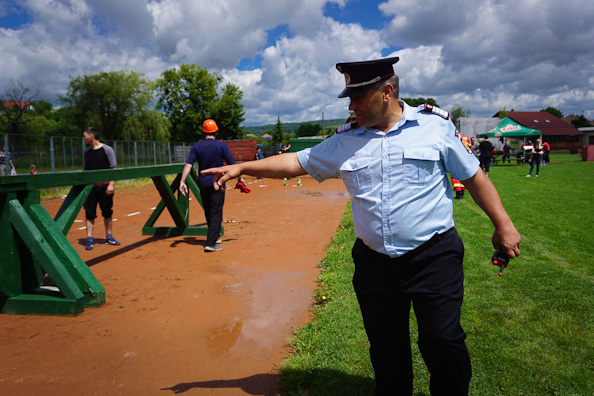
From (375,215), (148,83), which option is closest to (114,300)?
(375,215)

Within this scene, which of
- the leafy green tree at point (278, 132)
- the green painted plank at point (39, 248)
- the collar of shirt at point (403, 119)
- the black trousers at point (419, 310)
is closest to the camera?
the black trousers at point (419, 310)

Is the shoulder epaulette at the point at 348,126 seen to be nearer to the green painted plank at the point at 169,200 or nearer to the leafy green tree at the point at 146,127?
the green painted plank at the point at 169,200

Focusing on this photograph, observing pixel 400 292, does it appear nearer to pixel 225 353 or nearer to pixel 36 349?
pixel 225 353

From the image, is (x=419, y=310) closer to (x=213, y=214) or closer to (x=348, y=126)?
(x=348, y=126)

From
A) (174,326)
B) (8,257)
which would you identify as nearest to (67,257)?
(8,257)

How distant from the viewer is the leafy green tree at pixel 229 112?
60125mm

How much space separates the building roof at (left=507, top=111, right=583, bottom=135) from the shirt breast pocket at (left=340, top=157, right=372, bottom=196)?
73.9 metres

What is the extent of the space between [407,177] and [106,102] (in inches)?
1877

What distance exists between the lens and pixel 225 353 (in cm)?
327

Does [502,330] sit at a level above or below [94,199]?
below

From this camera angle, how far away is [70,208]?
4.87 meters

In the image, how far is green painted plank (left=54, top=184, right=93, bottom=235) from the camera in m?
4.73

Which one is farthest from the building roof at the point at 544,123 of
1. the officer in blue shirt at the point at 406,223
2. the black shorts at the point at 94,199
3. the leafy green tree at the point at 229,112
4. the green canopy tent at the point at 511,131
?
the officer in blue shirt at the point at 406,223

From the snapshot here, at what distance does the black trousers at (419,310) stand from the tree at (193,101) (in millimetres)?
59250
